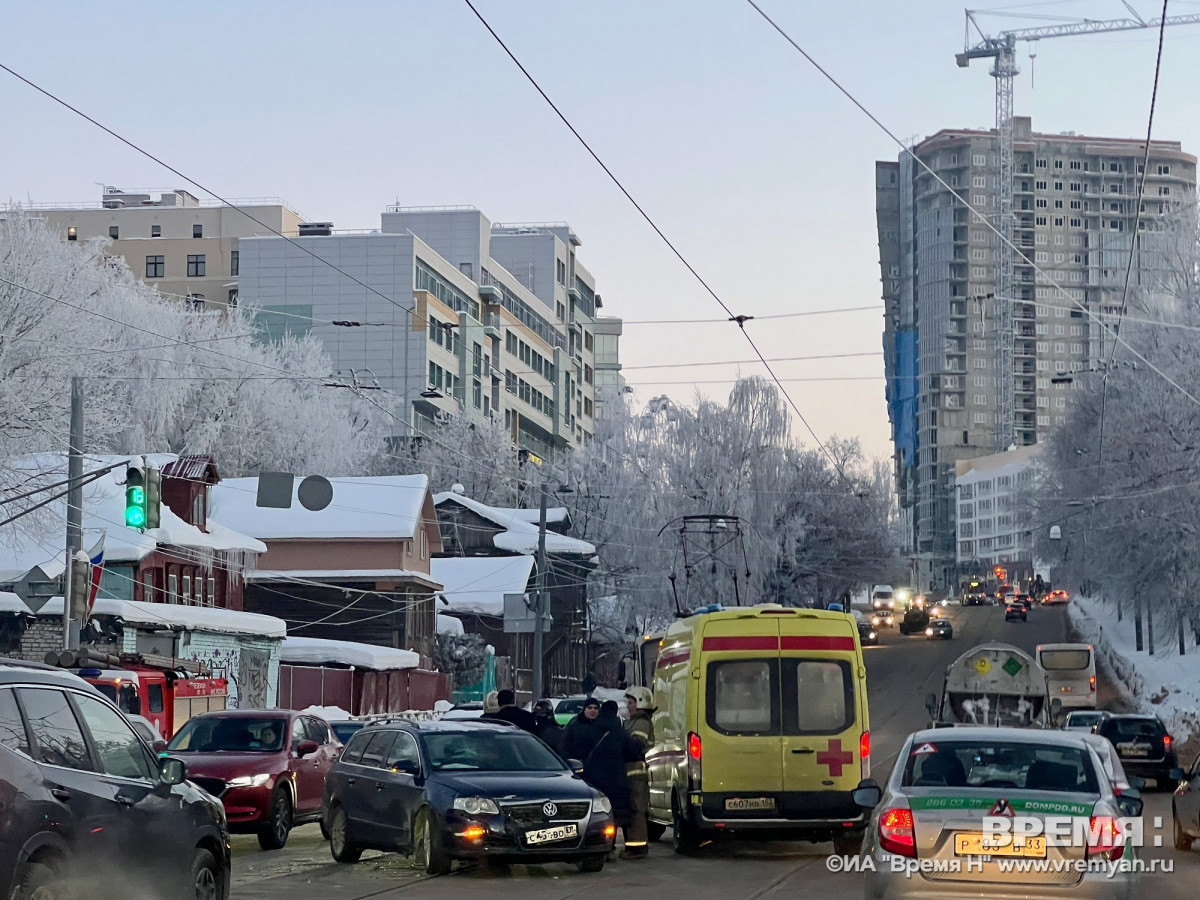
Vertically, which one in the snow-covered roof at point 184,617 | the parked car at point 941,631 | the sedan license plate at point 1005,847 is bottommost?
the sedan license plate at point 1005,847

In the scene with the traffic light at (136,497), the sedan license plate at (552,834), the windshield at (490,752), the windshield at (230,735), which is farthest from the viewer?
the traffic light at (136,497)

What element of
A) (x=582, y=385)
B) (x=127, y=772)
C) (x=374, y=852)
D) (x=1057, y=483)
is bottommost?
(x=374, y=852)

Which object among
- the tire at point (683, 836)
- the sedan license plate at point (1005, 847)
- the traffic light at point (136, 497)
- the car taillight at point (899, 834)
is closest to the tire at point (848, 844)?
the tire at point (683, 836)

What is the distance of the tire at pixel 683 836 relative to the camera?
712 inches

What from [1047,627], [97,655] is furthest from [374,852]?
[1047,627]

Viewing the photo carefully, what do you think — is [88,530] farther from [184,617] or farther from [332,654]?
[332,654]

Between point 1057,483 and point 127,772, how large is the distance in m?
67.0

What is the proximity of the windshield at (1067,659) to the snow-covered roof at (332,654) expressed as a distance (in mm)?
20144

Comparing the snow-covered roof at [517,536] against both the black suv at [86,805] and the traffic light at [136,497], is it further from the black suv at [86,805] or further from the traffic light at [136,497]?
the black suv at [86,805]

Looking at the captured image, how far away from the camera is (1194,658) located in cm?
6425

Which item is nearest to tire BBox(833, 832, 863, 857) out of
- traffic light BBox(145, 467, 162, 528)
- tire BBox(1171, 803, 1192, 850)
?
tire BBox(1171, 803, 1192, 850)

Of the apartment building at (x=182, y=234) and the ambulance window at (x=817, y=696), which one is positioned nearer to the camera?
the ambulance window at (x=817, y=696)

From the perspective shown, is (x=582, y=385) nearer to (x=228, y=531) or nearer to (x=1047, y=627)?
(x=1047, y=627)

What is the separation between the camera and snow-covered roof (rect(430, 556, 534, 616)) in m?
70.1
